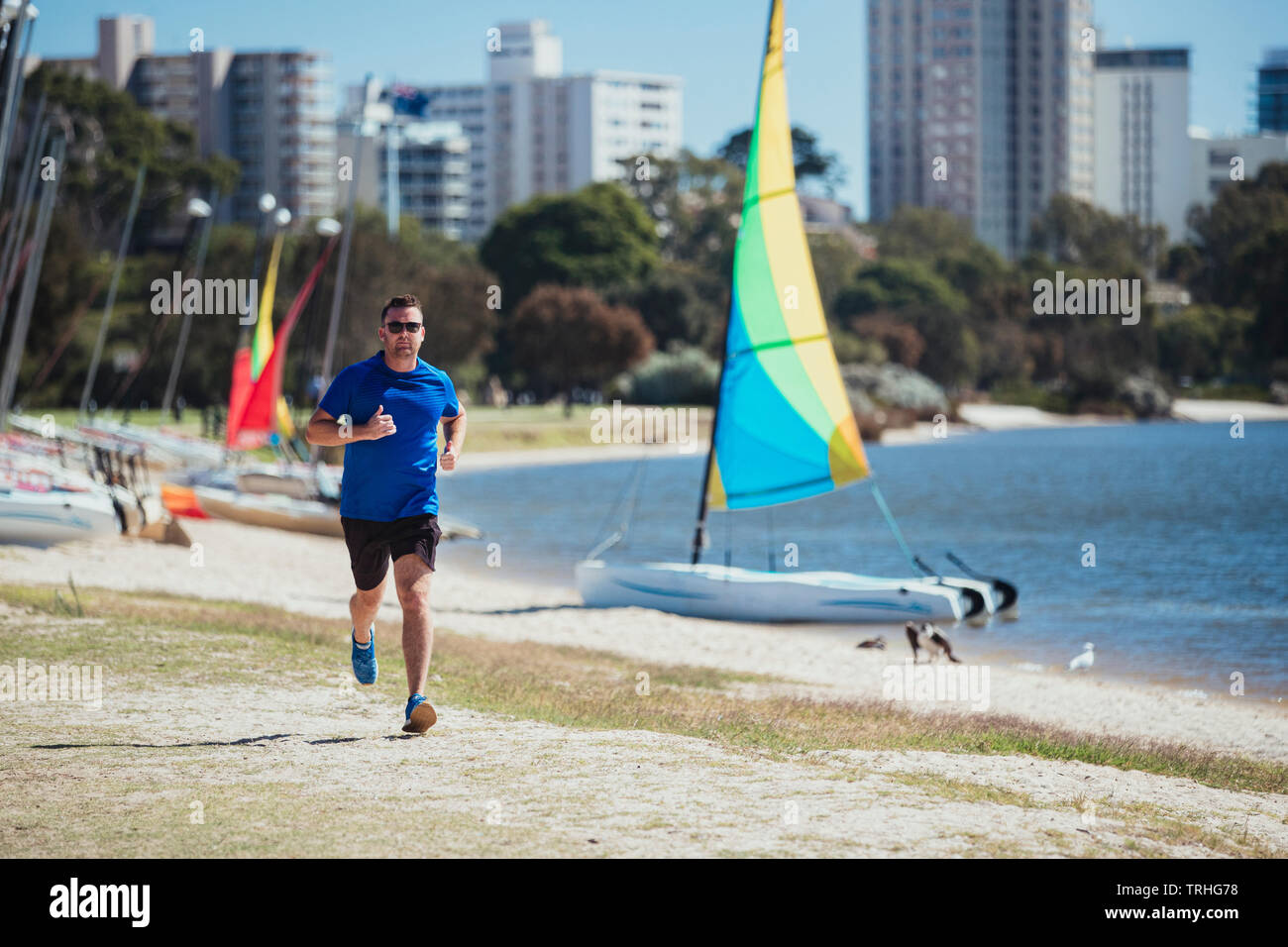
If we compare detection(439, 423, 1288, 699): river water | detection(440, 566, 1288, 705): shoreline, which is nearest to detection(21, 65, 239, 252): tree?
detection(439, 423, 1288, 699): river water

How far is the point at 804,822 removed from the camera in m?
7.17

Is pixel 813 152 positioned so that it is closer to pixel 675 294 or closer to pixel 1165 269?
pixel 1165 269

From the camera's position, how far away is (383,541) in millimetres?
8516

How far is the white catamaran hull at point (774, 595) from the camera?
2016 centimetres

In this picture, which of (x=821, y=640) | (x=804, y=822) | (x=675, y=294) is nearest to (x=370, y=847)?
(x=804, y=822)

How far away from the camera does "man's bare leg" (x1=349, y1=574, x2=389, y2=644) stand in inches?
343

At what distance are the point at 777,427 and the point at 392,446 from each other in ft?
41.7

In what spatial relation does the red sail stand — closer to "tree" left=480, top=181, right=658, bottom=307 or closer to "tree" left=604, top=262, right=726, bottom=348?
"tree" left=604, top=262, right=726, bottom=348

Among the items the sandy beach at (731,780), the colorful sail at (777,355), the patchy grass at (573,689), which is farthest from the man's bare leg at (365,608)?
the colorful sail at (777,355)

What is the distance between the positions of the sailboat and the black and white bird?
2.56 meters

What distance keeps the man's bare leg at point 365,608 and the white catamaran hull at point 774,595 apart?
1159 cm

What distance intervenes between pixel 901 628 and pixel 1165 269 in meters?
157

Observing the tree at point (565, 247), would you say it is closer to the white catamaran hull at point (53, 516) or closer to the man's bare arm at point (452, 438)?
the white catamaran hull at point (53, 516)

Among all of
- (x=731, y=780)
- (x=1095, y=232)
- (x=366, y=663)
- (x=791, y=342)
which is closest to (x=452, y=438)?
(x=366, y=663)
